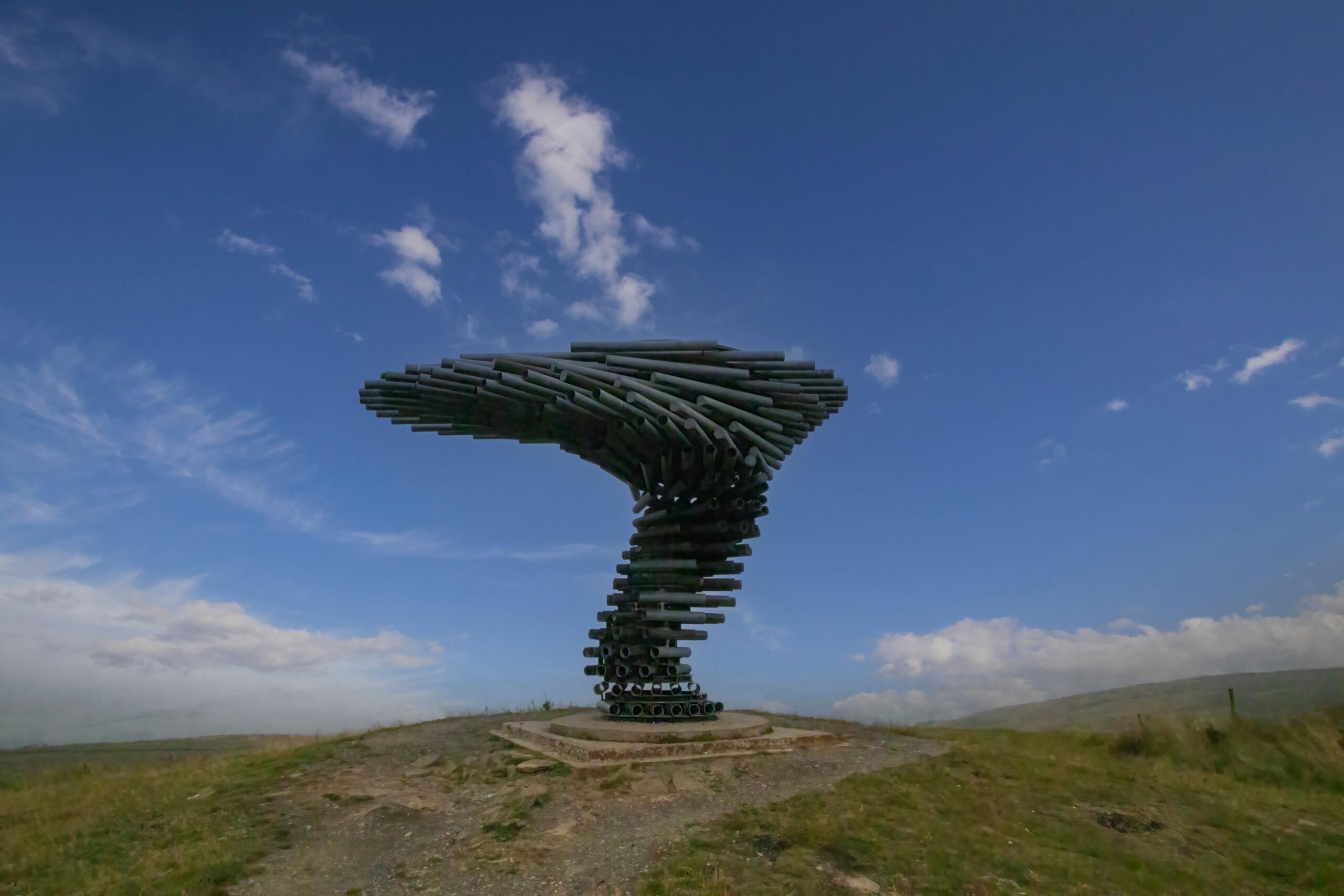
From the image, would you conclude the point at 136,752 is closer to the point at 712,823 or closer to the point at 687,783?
the point at 687,783

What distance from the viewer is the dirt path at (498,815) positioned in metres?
7.53

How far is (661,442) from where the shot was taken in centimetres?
1190

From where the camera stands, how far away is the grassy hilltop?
756cm

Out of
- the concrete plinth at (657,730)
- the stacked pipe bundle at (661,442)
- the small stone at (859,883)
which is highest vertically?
the stacked pipe bundle at (661,442)

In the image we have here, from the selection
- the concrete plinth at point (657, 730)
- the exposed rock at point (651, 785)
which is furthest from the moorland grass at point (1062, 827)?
the concrete plinth at point (657, 730)

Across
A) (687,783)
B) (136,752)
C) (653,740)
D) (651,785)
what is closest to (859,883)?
(687,783)

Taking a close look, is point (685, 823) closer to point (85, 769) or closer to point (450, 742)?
point (450, 742)

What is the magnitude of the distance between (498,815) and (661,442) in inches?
207

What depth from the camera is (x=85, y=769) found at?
12.3 meters

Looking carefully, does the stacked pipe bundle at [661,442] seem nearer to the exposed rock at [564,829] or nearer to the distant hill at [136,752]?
the exposed rock at [564,829]

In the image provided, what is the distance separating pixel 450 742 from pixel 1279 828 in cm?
1084

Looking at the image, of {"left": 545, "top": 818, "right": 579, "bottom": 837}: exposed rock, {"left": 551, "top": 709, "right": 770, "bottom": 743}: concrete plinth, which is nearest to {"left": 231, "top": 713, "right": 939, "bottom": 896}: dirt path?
{"left": 545, "top": 818, "right": 579, "bottom": 837}: exposed rock

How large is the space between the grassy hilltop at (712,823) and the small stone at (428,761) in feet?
0.41

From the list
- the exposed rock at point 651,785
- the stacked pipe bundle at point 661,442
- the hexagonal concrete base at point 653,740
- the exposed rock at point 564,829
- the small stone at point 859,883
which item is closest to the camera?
the small stone at point 859,883
